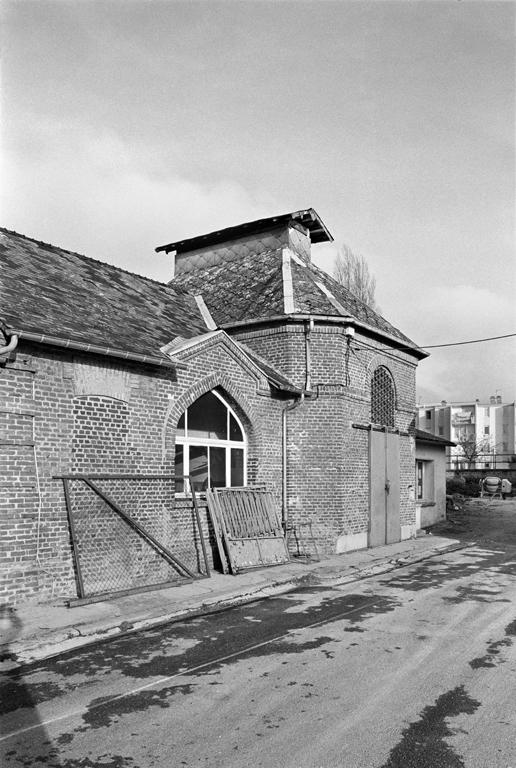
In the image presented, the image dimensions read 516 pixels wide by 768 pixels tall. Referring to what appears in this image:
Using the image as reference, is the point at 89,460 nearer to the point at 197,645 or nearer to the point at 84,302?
the point at 84,302

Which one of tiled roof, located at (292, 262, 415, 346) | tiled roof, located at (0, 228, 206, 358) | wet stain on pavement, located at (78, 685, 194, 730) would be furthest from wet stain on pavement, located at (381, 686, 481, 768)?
tiled roof, located at (292, 262, 415, 346)

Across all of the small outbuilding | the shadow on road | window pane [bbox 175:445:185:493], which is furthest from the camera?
the small outbuilding

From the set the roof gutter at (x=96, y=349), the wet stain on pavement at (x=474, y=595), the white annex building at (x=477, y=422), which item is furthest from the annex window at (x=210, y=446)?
the white annex building at (x=477, y=422)

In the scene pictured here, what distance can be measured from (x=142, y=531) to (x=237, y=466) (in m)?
3.98

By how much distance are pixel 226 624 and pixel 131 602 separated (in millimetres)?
1686

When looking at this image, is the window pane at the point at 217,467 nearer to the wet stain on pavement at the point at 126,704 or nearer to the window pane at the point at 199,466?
the window pane at the point at 199,466

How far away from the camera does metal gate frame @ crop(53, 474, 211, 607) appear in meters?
9.36

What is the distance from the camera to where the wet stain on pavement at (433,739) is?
439 centimetres

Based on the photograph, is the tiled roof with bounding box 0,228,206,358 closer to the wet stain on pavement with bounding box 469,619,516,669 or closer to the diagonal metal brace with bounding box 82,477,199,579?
the diagonal metal brace with bounding box 82,477,199,579

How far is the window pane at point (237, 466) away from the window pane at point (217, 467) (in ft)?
0.93

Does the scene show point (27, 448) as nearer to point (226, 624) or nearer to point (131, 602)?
point (131, 602)

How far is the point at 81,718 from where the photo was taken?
17.0 ft

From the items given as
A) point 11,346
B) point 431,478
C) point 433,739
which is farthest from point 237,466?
point 431,478

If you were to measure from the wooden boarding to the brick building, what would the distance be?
373mm
